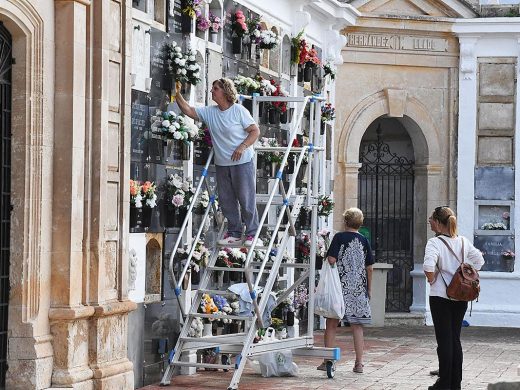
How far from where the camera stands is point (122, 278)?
35.2 feet

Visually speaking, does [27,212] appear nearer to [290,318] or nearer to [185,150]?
[185,150]

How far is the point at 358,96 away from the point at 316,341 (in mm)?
4497

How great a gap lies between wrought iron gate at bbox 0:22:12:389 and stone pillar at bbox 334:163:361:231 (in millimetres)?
9867

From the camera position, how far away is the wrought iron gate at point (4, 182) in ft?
31.9

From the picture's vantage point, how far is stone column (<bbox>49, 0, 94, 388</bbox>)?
992 cm

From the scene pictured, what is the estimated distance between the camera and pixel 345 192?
1927cm

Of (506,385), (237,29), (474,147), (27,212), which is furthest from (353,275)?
(474,147)

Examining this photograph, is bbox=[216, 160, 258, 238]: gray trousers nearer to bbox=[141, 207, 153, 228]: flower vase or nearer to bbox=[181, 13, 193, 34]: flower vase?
bbox=[141, 207, 153, 228]: flower vase

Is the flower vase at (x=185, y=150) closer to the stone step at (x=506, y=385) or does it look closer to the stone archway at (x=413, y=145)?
the stone step at (x=506, y=385)

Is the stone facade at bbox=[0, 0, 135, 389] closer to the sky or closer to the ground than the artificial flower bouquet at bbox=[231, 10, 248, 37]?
closer to the ground

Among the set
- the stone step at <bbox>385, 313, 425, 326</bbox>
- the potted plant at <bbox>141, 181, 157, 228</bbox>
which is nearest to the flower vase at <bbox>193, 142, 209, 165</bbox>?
the potted plant at <bbox>141, 181, 157, 228</bbox>

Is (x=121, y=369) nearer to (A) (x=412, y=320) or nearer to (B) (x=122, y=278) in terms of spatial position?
(B) (x=122, y=278)

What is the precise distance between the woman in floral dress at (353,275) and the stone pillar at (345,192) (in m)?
6.44

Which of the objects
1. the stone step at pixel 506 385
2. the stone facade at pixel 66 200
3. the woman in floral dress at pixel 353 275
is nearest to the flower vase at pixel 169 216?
the stone facade at pixel 66 200
